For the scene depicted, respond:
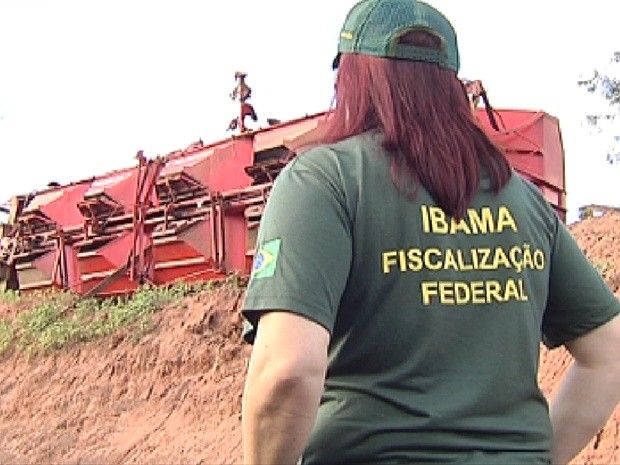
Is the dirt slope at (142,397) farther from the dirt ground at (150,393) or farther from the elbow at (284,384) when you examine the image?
the elbow at (284,384)

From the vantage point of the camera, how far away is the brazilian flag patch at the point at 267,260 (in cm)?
208

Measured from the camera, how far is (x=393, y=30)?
2.34 meters

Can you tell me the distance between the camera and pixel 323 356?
2.03 m

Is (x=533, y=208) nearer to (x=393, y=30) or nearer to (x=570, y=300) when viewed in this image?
(x=570, y=300)

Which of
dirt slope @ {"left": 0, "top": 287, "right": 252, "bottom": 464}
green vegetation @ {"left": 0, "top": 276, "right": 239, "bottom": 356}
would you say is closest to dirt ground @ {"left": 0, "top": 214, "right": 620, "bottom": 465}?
dirt slope @ {"left": 0, "top": 287, "right": 252, "bottom": 464}

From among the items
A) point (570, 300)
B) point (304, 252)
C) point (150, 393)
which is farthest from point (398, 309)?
point (150, 393)

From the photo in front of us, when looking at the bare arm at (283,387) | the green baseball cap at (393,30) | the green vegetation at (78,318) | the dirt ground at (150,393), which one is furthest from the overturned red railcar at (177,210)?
the bare arm at (283,387)

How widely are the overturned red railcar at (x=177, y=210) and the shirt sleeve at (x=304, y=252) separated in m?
9.45

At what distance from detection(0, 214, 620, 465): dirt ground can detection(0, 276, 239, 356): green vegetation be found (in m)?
0.20

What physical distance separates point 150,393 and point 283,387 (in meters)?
11.1

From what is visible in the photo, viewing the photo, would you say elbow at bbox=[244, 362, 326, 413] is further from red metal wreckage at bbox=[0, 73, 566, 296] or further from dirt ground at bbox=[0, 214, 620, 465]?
red metal wreckage at bbox=[0, 73, 566, 296]

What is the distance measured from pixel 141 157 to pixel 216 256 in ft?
7.10

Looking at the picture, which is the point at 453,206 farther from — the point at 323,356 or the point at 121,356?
the point at 121,356

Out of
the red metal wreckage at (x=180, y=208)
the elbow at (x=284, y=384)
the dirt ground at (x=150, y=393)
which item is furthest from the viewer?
the red metal wreckage at (x=180, y=208)
